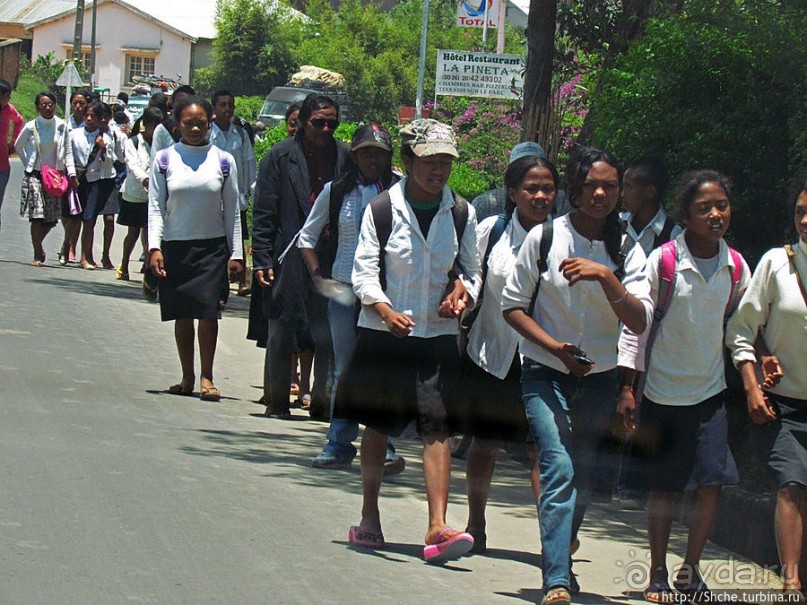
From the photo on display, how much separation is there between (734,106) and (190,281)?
3.80m

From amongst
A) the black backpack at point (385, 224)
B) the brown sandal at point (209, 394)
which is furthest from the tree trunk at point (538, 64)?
the black backpack at point (385, 224)

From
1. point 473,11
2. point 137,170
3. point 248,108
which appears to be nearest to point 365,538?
point 137,170

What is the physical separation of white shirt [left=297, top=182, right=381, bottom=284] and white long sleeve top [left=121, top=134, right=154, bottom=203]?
7.66 m

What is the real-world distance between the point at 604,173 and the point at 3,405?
4.73 m

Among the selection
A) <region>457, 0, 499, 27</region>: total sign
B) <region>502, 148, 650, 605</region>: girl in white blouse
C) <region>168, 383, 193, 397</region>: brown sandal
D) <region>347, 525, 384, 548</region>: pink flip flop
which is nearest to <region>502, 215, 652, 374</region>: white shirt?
<region>502, 148, 650, 605</region>: girl in white blouse

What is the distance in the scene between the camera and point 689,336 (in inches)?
232

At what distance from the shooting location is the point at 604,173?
5723mm

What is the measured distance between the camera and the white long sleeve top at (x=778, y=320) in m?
5.89

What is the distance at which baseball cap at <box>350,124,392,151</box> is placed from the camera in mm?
7895

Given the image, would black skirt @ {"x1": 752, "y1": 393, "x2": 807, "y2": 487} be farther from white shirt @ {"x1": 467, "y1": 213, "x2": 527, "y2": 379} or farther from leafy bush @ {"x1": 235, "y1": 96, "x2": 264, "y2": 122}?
leafy bush @ {"x1": 235, "y1": 96, "x2": 264, "y2": 122}

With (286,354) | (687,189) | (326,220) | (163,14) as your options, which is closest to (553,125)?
(286,354)

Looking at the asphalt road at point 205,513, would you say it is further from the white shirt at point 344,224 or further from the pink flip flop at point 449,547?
the white shirt at point 344,224

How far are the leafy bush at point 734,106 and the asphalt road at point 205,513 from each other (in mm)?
2357

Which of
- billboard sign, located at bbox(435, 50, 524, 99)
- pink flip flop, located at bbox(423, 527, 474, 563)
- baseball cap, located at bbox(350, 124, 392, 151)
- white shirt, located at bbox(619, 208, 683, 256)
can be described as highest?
billboard sign, located at bbox(435, 50, 524, 99)
